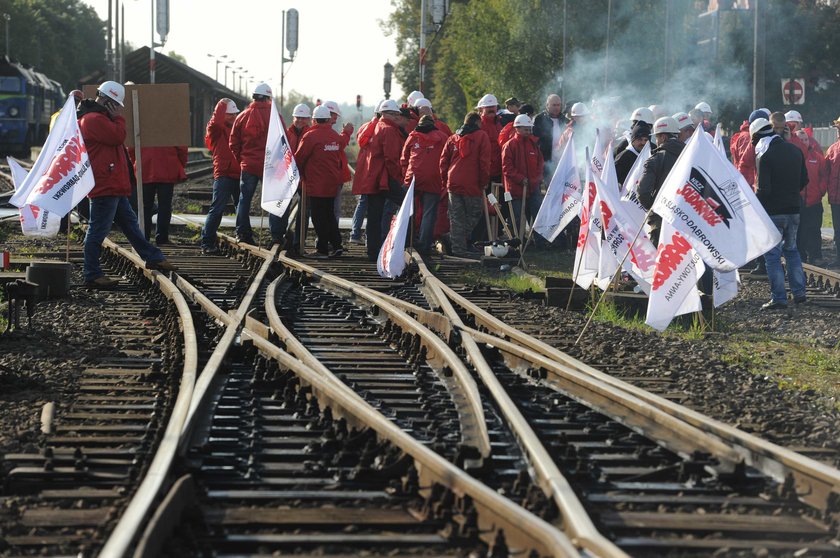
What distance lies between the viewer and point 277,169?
1627 cm

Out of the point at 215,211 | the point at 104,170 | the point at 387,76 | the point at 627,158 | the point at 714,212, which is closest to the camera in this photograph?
the point at 714,212

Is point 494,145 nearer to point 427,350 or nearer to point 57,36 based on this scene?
point 427,350

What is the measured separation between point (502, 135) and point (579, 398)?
10.3m

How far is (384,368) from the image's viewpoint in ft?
29.8

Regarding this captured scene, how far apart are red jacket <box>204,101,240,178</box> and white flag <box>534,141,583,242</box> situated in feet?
15.4

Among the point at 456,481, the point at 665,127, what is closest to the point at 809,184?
the point at 665,127

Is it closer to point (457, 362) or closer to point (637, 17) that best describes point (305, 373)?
point (457, 362)

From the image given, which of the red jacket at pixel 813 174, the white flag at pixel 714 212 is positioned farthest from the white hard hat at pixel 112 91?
the red jacket at pixel 813 174

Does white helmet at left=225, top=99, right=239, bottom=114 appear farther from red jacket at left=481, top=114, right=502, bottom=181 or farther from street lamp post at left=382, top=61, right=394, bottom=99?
street lamp post at left=382, top=61, right=394, bottom=99

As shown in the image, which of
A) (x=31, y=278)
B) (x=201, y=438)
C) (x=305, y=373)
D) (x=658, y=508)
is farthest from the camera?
(x=31, y=278)

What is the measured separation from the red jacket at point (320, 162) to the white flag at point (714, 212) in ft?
25.5

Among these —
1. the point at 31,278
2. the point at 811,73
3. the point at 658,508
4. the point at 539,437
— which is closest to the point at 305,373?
the point at 539,437

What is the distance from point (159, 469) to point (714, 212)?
17.5ft

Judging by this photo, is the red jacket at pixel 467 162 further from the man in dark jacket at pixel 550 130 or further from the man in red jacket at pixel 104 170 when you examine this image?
the man in red jacket at pixel 104 170
